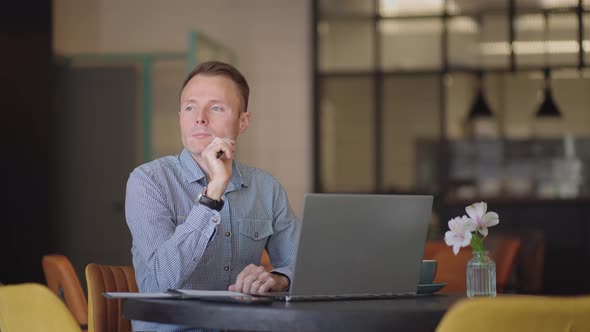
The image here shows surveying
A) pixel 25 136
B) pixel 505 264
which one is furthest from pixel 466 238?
pixel 25 136

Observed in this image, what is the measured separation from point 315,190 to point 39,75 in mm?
3222

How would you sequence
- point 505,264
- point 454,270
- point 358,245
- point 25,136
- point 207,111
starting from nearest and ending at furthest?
point 358,245, point 207,111, point 454,270, point 505,264, point 25,136

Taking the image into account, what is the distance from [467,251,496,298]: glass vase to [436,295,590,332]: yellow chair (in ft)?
2.84

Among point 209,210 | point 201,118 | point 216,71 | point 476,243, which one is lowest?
point 476,243

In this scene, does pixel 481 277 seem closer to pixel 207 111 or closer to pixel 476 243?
pixel 476 243

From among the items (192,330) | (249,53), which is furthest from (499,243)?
(192,330)

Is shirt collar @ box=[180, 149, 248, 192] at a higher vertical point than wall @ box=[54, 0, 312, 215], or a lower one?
lower

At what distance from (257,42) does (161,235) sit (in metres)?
7.95

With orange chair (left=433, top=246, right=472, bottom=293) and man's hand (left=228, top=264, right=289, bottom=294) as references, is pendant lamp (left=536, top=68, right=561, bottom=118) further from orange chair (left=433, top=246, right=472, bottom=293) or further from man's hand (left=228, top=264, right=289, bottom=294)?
man's hand (left=228, top=264, right=289, bottom=294)

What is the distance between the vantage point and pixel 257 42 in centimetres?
1053

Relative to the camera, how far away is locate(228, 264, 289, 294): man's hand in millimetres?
2576

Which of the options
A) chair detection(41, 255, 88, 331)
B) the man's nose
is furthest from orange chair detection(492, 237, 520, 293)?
the man's nose

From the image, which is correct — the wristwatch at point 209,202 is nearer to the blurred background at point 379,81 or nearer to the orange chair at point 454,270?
the orange chair at point 454,270

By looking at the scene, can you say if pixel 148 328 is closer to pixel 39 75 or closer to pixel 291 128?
pixel 39 75
